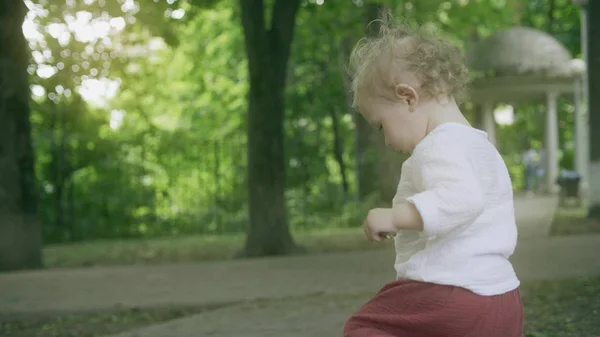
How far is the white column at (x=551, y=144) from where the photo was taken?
24906 mm

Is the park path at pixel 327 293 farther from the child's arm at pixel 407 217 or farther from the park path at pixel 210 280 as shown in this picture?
the child's arm at pixel 407 217

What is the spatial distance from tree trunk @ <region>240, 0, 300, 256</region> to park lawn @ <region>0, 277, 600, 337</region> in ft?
13.9

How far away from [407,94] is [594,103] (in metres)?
11.2

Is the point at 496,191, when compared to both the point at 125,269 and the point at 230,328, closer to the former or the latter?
the point at 230,328

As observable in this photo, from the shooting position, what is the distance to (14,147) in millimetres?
9797

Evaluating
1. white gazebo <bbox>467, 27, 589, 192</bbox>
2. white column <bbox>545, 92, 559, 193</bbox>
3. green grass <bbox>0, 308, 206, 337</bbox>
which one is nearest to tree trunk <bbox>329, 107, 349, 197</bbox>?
white gazebo <bbox>467, 27, 589, 192</bbox>

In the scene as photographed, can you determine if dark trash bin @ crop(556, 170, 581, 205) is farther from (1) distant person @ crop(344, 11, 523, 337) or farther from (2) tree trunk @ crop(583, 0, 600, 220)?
(1) distant person @ crop(344, 11, 523, 337)

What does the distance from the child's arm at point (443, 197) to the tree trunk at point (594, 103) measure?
36.5 ft

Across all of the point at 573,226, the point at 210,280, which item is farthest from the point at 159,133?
the point at 210,280

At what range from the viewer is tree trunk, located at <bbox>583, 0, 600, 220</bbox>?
13164 mm

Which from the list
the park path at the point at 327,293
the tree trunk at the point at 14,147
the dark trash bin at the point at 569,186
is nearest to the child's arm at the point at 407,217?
the park path at the point at 327,293

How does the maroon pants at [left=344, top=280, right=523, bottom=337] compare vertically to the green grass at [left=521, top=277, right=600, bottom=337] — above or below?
above

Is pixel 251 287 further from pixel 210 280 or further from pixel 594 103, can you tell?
pixel 594 103

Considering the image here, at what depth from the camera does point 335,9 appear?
15.0 meters
